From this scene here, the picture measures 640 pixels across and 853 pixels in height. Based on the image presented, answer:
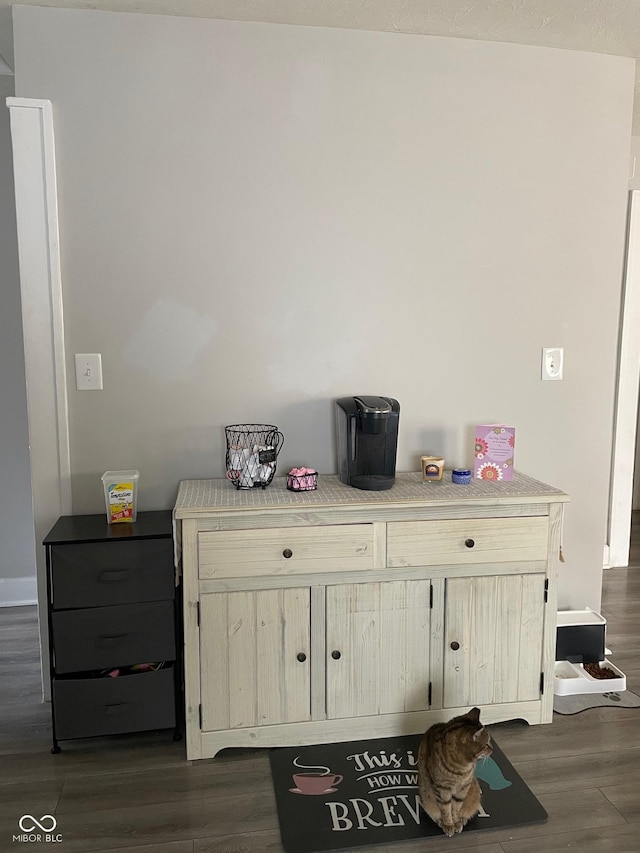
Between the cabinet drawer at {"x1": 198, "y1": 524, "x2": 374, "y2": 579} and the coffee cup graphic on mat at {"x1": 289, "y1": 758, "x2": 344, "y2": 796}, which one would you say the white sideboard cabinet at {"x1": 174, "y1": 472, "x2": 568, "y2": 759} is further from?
the coffee cup graphic on mat at {"x1": 289, "y1": 758, "x2": 344, "y2": 796}

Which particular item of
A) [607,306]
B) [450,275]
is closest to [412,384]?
[450,275]

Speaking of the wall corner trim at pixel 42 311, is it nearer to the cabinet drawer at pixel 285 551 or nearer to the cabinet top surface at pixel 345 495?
the cabinet top surface at pixel 345 495

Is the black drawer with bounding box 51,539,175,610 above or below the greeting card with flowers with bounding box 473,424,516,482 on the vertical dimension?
below

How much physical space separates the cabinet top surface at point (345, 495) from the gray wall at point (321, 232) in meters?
0.22

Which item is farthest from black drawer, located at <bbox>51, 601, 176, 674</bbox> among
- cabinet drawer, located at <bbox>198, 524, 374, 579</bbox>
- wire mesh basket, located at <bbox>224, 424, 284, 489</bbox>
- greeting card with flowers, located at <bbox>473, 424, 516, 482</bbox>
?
greeting card with flowers, located at <bbox>473, 424, 516, 482</bbox>

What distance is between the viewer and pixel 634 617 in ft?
10.6

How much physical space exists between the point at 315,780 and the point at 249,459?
1007mm

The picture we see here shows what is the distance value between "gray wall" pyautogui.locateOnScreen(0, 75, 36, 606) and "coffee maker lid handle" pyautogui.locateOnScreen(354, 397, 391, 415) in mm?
1757

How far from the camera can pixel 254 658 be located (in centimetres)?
213

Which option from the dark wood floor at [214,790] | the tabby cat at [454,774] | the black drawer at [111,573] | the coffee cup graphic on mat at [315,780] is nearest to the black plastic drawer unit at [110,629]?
the black drawer at [111,573]

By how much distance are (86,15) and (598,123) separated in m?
1.90

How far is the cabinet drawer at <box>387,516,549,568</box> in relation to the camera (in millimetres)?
2182

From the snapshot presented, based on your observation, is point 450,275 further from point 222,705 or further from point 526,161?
point 222,705
